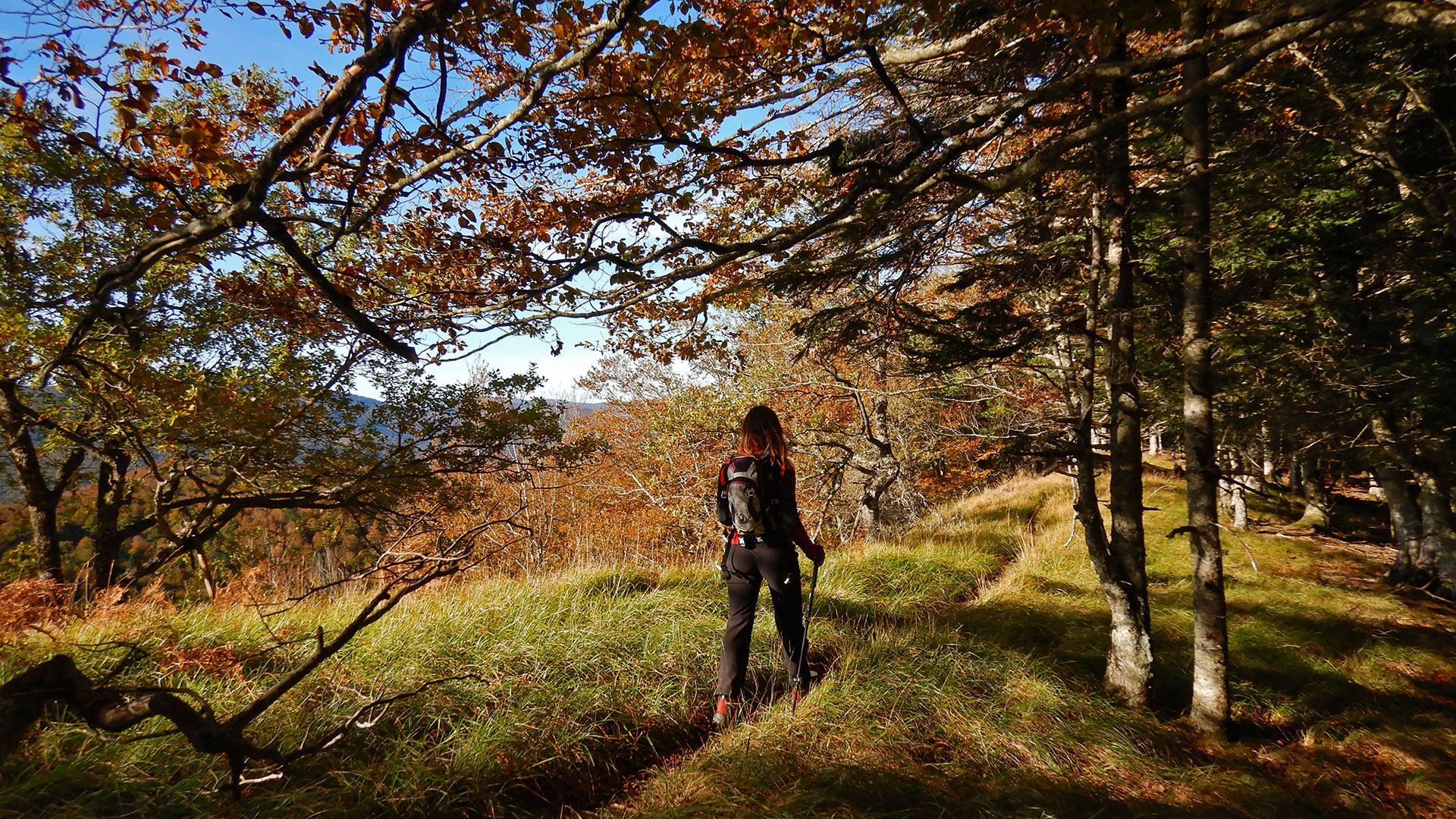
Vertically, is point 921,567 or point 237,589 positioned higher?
point 237,589

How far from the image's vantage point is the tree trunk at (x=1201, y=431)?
380 centimetres

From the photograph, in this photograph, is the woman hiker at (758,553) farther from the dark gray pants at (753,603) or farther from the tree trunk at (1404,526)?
the tree trunk at (1404,526)

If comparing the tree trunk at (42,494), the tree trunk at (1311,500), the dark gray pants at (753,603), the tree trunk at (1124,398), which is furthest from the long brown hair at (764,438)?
the tree trunk at (1311,500)

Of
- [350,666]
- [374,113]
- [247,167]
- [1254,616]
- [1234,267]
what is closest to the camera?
[350,666]

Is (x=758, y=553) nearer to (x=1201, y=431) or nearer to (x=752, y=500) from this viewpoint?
(x=752, y=500)

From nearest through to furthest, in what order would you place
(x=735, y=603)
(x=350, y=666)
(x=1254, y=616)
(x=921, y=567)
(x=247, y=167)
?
→ (x=350, y=666) → (x=735, y=603) → (x=247, y=167) → (x=1254, y=616) → (x=921, y=567)

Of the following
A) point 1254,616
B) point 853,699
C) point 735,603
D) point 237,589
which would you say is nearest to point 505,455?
point 237,589

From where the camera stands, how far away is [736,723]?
12.7 feet

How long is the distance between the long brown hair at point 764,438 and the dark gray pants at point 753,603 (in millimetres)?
674

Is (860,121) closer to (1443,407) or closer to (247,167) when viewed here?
(247,167)

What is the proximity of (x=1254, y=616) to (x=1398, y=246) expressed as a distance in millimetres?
4070

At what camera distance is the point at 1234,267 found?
8047 mm

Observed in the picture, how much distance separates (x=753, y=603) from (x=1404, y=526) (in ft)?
33.5

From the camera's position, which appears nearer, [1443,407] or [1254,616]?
[1443,407]
